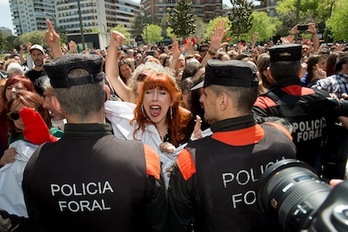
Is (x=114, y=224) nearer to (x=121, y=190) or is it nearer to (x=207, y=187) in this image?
(x=121, y=190)

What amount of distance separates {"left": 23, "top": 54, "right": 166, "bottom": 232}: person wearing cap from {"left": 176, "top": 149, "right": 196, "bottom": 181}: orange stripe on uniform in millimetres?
139

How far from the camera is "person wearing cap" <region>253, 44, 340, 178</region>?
2678mm

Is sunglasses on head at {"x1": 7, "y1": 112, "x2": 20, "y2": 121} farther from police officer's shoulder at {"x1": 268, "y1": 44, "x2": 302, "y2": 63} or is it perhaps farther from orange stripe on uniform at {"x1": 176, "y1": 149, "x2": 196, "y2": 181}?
police officer's shoulder at {"x1": 268, "y1": 44, "x2": 302, "y2": 63}

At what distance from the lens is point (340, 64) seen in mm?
4453

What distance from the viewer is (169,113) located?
9.65ft

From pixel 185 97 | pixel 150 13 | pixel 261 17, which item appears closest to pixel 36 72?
pixel 185 97

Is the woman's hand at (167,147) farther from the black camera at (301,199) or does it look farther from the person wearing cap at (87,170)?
the black camera at (301,199)

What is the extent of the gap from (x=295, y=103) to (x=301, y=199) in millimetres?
1834

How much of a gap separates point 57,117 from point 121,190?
1.62 meters

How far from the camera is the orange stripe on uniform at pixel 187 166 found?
1685 mm

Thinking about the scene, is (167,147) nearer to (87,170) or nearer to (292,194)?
(87,170)

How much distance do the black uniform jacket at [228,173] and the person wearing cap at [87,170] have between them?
0.18 m

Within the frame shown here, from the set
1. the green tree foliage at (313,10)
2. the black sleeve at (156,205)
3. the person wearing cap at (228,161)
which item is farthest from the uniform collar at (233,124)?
the green tree foliage at (313,10)

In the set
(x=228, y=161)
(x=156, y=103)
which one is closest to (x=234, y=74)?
(x=228, y=161)
